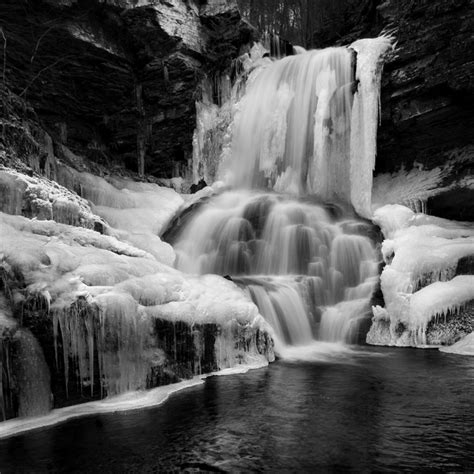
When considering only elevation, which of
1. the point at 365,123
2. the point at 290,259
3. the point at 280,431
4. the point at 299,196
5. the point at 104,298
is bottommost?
the point at 280,431

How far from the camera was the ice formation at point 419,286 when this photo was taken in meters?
8.45

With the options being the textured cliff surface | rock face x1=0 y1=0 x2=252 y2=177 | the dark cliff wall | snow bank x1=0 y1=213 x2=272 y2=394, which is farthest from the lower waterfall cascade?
rock face x1=0 y1=0 x2=252 y2=177

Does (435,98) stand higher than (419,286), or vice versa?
(435,98)

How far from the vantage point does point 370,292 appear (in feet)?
32.9

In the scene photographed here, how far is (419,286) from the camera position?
9.22 m

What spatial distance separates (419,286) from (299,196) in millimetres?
6498

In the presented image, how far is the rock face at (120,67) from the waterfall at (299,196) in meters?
1.50

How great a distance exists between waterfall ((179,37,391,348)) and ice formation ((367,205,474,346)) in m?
0.56

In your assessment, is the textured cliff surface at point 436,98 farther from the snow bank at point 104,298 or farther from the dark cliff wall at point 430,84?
the snow bank at point 104,298

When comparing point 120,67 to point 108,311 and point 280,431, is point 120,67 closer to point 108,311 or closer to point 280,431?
point 108,311

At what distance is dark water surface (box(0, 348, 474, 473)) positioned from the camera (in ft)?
11.6

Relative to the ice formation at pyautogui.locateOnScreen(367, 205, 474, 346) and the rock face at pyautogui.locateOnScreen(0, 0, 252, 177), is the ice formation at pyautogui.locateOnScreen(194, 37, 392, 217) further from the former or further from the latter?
the ice formation at pyautogui.locateOnScreen(367, 205, 474, 346)

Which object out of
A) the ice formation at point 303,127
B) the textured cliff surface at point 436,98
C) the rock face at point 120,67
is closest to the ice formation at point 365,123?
the ice formation at point 303,127

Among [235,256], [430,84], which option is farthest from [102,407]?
[430,84]
